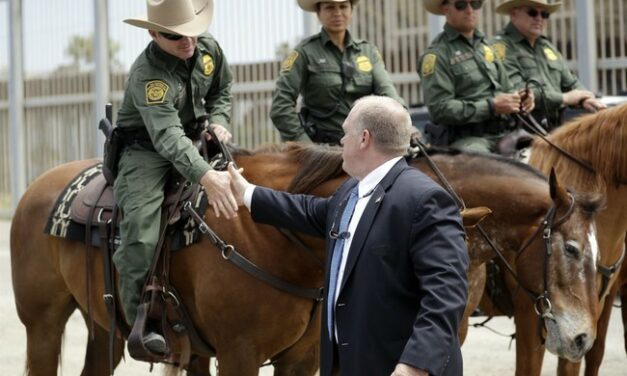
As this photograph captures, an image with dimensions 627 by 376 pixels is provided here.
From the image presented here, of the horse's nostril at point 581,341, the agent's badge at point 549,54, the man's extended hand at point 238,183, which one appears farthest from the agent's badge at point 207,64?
the agent's badge at point 549,54

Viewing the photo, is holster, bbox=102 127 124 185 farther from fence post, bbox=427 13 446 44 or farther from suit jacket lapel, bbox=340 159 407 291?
fence post, bbox=427 13 446 44

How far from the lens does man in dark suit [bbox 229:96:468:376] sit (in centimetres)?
338

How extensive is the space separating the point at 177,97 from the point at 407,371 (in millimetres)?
2578

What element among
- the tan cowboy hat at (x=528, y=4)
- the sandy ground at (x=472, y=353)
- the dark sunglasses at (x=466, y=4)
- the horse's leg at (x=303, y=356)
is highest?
the tan cowboy hat at (x=528, y=4)

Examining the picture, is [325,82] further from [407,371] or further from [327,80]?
[407,371]

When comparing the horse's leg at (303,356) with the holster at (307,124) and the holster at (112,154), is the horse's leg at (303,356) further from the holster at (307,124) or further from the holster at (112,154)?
the holster at (307,124)

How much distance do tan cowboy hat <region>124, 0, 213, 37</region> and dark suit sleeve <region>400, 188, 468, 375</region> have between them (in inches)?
83.6

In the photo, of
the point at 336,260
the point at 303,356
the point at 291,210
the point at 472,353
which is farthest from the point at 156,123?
the point at 472,353

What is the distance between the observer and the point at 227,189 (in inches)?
179

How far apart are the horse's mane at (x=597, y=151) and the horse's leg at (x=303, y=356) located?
200 cm

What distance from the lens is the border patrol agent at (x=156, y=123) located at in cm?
513

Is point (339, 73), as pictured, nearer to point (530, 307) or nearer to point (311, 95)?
point (311, 95)

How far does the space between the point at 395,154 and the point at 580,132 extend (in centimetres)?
318

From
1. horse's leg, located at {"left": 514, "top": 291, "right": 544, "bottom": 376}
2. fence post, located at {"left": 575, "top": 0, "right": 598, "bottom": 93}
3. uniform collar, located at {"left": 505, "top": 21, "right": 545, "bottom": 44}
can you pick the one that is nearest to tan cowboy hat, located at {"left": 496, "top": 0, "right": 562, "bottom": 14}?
uniform collar, located at {"left": 505, "top": 21, "right": 545, "bottom": 44}
